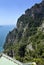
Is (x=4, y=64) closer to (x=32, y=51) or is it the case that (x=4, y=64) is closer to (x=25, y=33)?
(x=32, y=51)

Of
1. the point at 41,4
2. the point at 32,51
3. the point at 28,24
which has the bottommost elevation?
the point at 32,51

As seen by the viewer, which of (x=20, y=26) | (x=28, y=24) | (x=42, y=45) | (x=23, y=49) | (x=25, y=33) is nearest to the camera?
(x=42, y=45)

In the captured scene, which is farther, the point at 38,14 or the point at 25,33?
the point at 38,14

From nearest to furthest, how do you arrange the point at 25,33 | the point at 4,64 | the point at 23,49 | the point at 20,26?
the point at 4,64, the point at 23,49, the point at 25,33, the point at 20,26

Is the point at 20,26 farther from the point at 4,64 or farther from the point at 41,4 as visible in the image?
the point at 4,64

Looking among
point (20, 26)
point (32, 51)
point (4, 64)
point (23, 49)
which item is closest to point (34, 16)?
point (20, 26)

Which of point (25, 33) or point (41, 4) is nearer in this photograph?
point (25, 33)

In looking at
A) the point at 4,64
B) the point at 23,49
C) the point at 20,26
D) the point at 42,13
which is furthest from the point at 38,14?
the point at 4,64

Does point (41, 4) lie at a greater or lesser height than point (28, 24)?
greater

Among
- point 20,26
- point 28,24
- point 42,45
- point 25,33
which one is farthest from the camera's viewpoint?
point 20,26
